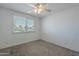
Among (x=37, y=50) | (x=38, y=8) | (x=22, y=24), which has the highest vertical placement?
(x=38, y=8)

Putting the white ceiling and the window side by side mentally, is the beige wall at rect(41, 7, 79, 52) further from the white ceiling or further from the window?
the window

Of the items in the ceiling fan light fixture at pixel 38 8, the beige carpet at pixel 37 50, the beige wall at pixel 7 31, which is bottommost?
the beige carpet at pixel 37 50

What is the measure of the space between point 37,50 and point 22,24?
466 millimetres

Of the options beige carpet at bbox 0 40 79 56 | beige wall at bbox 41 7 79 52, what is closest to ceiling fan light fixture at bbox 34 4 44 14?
beige wall at bbox 41 7 79 52

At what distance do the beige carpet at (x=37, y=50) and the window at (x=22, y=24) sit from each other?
0.23 meters

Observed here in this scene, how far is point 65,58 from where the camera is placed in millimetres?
1361

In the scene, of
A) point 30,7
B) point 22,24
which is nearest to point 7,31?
point 22,24

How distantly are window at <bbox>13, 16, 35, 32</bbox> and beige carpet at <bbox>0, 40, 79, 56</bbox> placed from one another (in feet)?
0.77

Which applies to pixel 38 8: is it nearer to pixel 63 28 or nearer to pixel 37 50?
pixel 63 28

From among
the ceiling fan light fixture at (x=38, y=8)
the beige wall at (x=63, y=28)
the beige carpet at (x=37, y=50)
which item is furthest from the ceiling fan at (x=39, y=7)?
the beige carpet at (x=37, y=50)

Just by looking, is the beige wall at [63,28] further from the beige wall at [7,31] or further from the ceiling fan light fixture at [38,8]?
the beige wall at [7,31]

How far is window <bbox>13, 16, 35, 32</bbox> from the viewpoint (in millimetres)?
1350

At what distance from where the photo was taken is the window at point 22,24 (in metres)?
1.35

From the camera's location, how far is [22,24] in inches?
54.0
